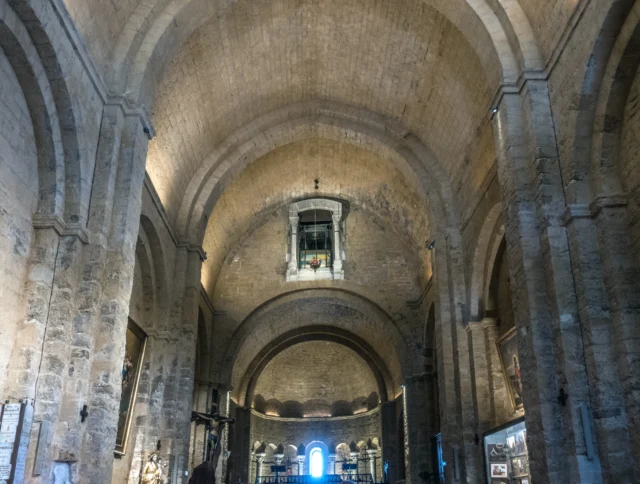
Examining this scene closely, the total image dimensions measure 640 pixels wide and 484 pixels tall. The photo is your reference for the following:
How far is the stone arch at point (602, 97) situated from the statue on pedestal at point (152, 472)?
938 centimetres

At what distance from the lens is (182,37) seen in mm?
11359

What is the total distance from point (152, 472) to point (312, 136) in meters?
9.68

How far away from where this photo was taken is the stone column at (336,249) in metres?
21.4

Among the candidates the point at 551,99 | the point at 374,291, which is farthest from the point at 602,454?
the point at 374,291

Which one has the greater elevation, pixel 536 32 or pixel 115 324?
A: pixel 536 32

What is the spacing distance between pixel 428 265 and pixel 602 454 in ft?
39.0

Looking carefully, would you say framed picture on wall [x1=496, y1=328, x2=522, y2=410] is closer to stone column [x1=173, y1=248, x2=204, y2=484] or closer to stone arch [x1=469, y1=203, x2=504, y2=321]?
stone arch [x1=469, y1=203, x2=504, y2=321]

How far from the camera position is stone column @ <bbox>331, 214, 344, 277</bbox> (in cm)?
2139

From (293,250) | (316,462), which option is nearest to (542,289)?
(293,250)

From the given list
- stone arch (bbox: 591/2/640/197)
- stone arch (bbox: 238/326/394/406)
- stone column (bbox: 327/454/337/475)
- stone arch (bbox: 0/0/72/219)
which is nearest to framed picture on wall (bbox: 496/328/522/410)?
stone arch (bbox: 591/2/640/197)

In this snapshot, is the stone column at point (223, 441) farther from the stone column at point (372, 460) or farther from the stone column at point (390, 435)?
Result: the stone column at point (372, 460)

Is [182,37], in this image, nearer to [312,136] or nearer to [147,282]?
[147,282]

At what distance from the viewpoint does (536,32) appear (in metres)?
9.89

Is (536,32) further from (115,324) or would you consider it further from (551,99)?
(115,324)
